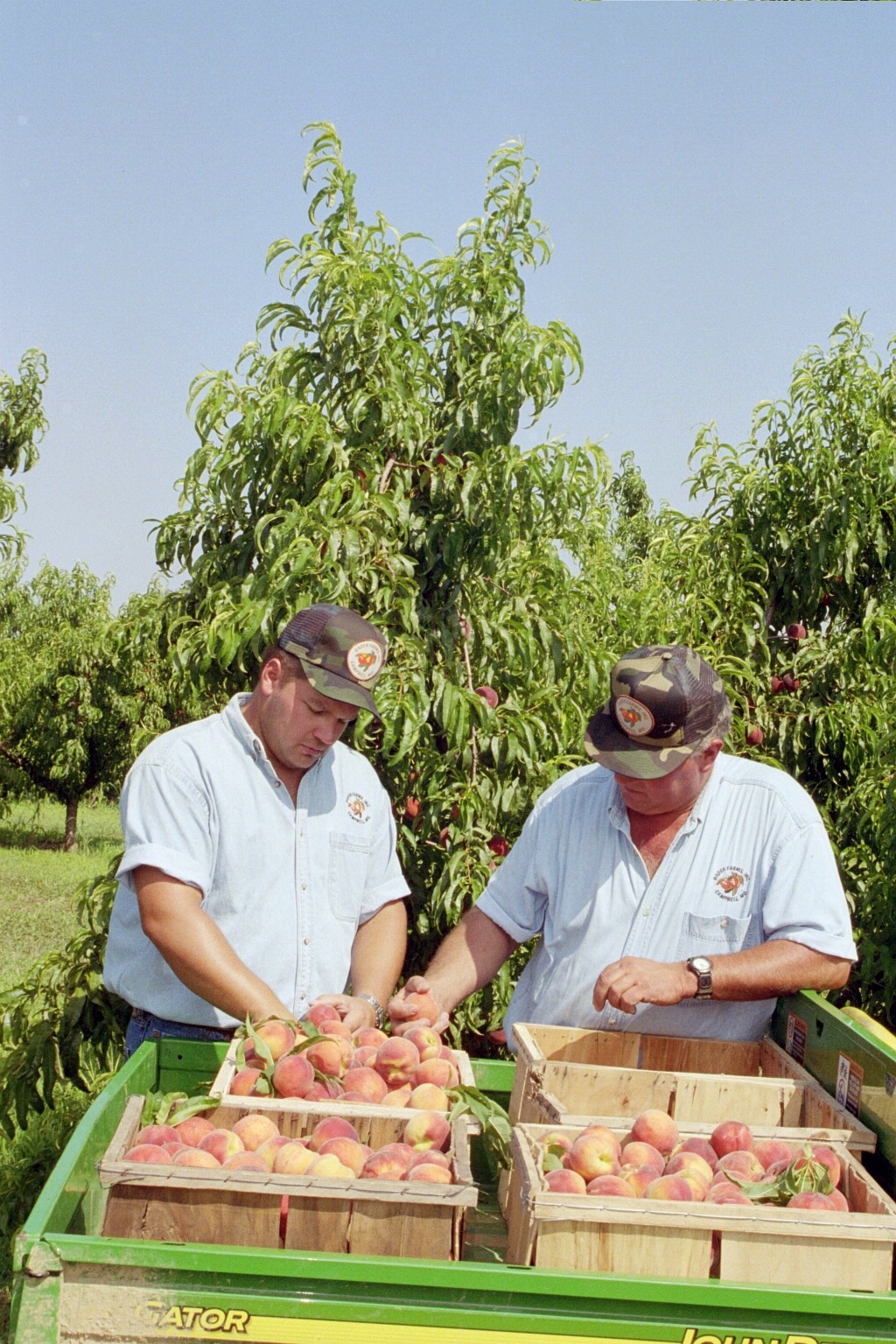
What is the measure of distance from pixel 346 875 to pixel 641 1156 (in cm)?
110

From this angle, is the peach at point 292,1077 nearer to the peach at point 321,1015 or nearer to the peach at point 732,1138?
the peach at point 321,1015

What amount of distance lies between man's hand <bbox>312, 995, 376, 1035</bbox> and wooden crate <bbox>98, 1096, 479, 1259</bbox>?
0.74 metres

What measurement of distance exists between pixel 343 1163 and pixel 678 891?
991 millimetres

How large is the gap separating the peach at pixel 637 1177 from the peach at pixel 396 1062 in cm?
45

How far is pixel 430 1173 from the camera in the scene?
1650mm

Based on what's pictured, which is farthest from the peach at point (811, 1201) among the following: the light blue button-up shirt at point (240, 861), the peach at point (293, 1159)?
the light blue button-up shirt at point (240, 861)

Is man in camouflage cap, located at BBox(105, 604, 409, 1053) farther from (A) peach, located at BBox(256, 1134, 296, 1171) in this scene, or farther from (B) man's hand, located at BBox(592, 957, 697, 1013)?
(A) peach, located at BBox(256, 1134, 296, 1171)

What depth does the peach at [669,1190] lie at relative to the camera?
A: 1.64 m

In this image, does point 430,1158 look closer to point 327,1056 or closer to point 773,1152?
point 327,1056

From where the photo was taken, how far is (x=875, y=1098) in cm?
195

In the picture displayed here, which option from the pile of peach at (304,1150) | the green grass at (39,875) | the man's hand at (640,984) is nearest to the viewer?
the pile of peach at (304,1150)

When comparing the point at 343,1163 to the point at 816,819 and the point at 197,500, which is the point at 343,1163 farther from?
the point at 197,500

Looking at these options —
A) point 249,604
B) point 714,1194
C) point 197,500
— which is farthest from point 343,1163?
point 197,500

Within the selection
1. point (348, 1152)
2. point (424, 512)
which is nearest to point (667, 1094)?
point (348, 1152)
